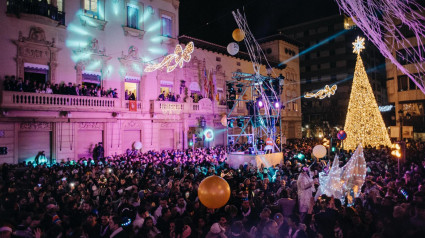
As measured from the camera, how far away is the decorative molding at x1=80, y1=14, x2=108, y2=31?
20.3 meters

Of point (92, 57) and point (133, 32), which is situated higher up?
point (133, 32)

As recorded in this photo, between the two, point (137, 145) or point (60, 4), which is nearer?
point (60, 4)

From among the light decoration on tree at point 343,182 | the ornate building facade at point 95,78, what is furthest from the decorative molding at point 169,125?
the light decoration on tree at point 343,182

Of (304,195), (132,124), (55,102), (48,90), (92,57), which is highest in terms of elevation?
Result: (92,57)

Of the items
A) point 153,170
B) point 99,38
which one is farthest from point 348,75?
point 153,170

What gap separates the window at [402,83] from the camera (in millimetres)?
35219

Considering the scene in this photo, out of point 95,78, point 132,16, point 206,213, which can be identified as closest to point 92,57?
point 95,78

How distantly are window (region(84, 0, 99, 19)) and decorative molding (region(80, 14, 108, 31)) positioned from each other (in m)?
0.38

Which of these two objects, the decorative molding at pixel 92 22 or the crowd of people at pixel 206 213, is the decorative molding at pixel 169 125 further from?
the crowd of people at pixel 206 213

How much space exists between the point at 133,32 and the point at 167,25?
3772mm

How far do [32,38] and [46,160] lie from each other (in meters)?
7.47

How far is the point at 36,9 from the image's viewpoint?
18125 mm

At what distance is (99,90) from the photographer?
66.8 ft

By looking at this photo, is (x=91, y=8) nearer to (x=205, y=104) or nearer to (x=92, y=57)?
(x=92, y=57)
